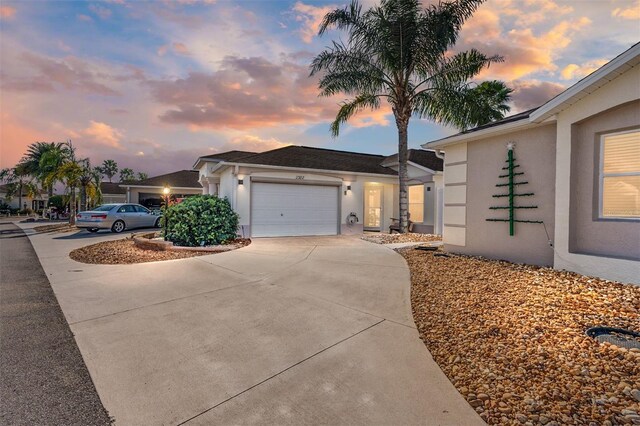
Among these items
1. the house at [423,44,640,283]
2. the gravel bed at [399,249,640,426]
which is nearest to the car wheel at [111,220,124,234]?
the gravel bed at [399,249,640,426]

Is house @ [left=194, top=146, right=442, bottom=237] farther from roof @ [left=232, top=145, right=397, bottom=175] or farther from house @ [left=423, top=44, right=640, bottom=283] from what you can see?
house @ [left=423, top=44, right=640, bottom=283]

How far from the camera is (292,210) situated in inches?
520

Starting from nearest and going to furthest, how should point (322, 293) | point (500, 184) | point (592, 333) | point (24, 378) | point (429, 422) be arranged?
point (429, 422), point (24, 378), point (592, 333), point (322, 293), point (500, 184)

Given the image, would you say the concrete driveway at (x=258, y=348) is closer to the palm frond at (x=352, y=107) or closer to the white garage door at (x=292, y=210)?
the white garage door at (x=292, y=210)

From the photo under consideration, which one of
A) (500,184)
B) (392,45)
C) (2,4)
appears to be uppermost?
(392,45)

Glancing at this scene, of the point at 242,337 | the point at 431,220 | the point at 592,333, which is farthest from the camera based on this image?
the point at 431,220

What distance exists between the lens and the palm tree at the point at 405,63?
1174 centimetres

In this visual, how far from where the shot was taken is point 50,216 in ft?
102

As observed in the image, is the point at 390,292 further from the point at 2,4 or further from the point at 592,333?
the point at 2,4

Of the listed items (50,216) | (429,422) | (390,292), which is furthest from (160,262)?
(50,216)

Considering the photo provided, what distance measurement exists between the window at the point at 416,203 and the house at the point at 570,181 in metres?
7.07

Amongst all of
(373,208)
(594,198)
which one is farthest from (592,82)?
(373,208)

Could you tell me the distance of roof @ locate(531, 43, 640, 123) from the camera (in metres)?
4.71

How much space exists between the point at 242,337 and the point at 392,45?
11.9 metres
